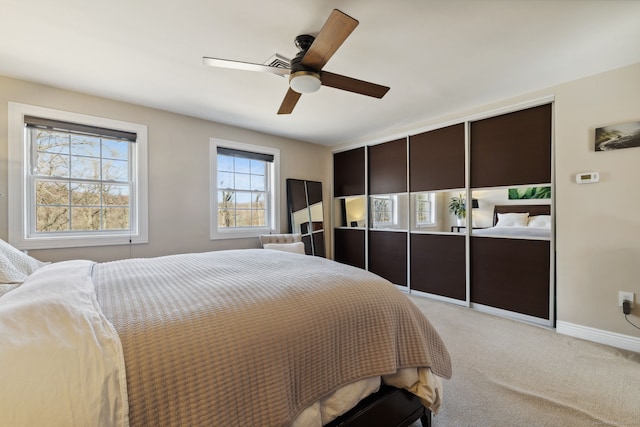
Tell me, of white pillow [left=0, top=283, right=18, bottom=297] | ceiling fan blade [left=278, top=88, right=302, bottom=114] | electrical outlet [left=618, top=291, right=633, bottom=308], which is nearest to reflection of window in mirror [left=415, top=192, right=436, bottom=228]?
electrical outlet [left=618, top=291, right=633, bottom=308]

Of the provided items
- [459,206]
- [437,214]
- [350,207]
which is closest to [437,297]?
[437,214]

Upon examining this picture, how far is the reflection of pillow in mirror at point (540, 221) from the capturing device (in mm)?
2834

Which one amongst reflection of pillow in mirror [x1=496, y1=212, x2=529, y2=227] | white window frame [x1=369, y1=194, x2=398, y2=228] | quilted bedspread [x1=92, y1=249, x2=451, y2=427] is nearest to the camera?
quilted bedspread [x1=92, y1=249, x2=451, y2=427]

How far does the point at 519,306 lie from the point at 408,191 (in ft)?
6.07

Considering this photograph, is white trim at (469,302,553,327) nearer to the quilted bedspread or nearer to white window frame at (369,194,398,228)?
white window frame at (369,194,398,228)

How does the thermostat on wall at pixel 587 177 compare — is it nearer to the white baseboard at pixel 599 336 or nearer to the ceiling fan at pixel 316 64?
the white baseboard at pixel 599 336

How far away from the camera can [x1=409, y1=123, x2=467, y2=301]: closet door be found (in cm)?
346

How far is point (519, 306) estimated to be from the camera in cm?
297

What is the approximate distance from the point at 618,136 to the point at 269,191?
3918 millimetres

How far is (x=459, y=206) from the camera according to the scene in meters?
3.49

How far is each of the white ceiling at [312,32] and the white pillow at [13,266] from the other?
1495 millimetres

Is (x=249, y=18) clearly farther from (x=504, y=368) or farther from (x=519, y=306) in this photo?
(x=519, y=306)

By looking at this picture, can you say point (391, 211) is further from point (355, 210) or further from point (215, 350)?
point (215, 350)

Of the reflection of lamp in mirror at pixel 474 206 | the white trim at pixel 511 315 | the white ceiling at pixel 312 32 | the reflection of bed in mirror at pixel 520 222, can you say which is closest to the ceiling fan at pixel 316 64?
the white ceiling at pixel 312 32
